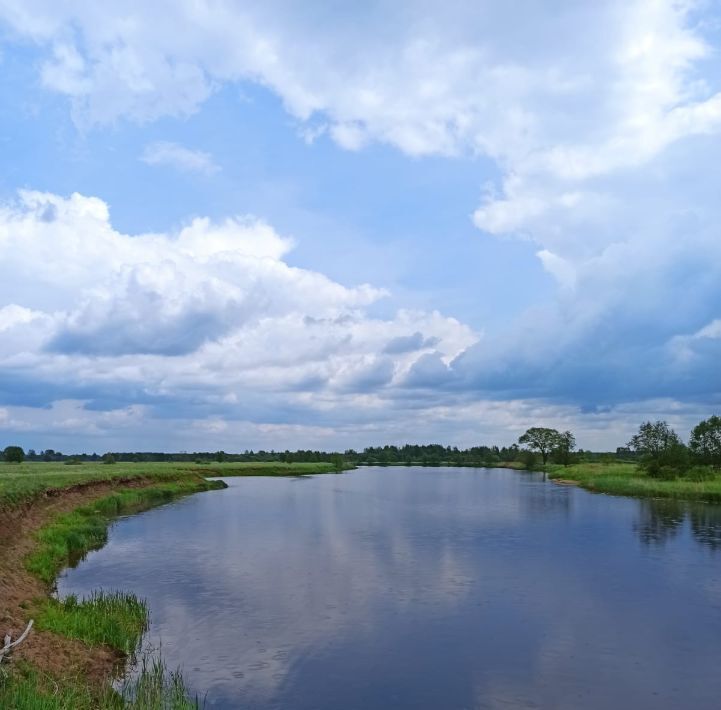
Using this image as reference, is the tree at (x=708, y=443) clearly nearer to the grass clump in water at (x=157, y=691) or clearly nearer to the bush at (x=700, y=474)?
the bush at (x=700, y=474)

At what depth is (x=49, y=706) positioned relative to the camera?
1238 centimetres

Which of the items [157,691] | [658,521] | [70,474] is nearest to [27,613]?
[157,691]

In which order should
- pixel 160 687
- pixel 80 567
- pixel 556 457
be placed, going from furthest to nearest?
pixel 556 457, pixel 80 567, pixel 160 687

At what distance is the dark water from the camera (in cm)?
1766

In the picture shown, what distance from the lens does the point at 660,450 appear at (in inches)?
3900

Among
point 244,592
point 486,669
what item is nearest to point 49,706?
point 486,669

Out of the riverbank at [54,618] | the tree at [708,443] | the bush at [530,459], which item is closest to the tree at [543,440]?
the bush at [530,459]

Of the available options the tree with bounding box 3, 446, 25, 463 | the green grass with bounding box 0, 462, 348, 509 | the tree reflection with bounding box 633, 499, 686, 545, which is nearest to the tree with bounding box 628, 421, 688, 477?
the tree reflection with bounding box 633, 499, 686, 545

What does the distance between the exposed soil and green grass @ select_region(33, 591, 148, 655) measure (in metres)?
0.52

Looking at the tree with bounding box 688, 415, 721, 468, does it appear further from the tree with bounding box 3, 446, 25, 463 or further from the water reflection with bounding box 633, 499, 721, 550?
the tree with bounding box 3, 446, 25, 463

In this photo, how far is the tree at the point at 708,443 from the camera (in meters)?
105

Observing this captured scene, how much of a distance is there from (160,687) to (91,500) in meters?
43.7

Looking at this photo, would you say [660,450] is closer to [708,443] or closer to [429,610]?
[708,443]

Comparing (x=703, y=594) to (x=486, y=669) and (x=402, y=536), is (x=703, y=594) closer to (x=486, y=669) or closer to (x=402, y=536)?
(x=486, y=669)
